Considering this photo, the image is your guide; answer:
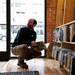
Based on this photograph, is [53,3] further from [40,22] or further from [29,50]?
[29,50]

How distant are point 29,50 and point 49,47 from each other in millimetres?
1051

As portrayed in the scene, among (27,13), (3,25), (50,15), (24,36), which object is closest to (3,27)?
(3,25)

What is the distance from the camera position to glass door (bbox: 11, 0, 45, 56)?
7.25 meters

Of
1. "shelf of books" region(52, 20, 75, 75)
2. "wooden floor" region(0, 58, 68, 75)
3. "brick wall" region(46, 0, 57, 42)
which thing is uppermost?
"brick wall" region(46, 0, 57, 42)

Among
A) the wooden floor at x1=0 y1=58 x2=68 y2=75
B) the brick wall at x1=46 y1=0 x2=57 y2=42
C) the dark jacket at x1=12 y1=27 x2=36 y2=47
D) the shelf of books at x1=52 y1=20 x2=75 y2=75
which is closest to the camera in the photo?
the shelf of books at x1=52 y1=20 x2=75 y2=75

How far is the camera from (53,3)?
7156 mm

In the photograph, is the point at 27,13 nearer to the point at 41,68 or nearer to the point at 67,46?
the point at 67,46

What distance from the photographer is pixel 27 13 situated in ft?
24.1

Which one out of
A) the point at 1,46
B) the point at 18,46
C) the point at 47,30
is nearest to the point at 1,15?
the point at 1,46

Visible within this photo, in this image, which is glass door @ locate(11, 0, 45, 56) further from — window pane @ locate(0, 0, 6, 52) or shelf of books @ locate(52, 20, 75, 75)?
shelf of books @ locate(52, 20, 75, 75)

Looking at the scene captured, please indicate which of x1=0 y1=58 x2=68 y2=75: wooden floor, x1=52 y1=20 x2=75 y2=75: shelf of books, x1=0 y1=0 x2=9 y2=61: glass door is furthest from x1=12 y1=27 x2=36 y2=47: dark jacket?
x1=0 y1=0 x2=9 y2=61: glass door

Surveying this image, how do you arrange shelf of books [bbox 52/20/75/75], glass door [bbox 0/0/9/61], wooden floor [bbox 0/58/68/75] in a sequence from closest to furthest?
shelf of books [bbox 52/20/75/75] < wooden floor [bbox 0/58/68/75] < glass door [bbox 0/0/9/61]

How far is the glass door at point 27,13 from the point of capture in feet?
23.8

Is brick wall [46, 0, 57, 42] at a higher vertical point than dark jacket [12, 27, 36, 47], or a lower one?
higher
